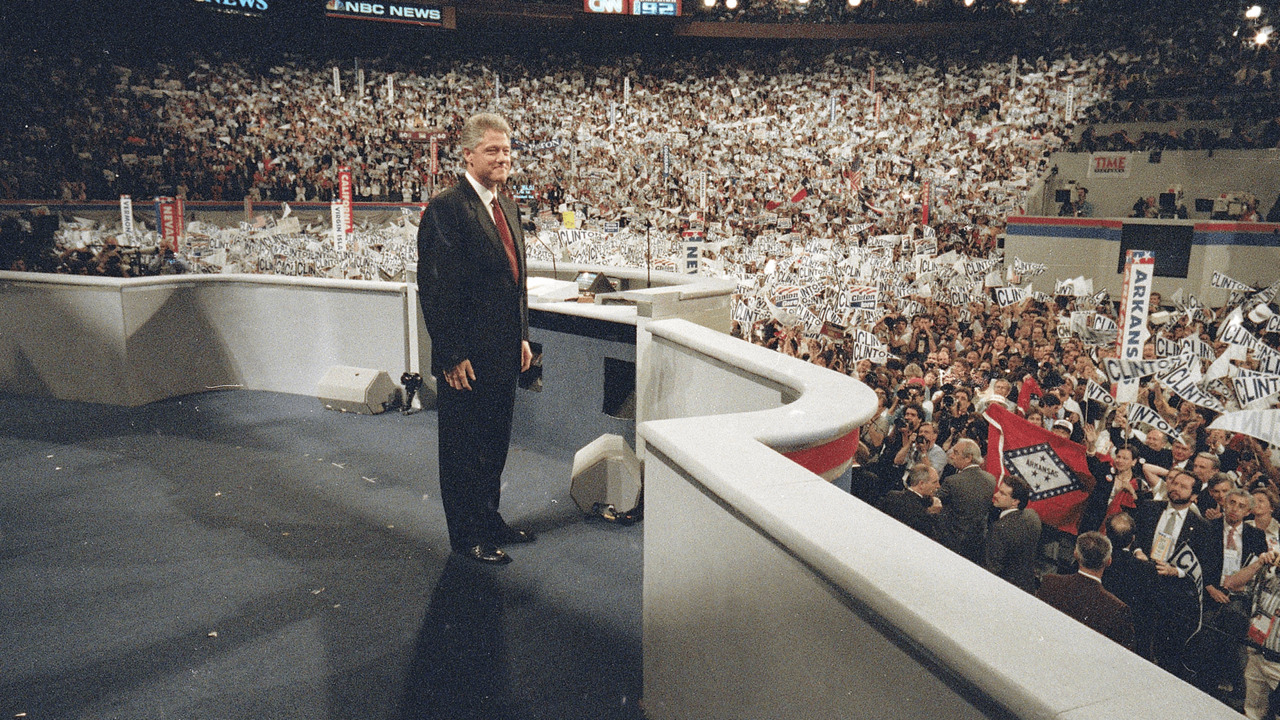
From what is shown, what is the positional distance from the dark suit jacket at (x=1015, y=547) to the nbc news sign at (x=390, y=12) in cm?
2089

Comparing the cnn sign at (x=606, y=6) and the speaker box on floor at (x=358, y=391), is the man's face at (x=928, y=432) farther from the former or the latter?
the cnn sign at (x=606, y=6)

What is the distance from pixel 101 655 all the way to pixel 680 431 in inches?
79.8

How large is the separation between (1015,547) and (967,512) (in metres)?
0.25

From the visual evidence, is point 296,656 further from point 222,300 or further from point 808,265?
point 808,265

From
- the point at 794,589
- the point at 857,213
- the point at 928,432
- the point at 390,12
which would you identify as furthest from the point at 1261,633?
the point at 390,12

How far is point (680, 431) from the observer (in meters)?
1.92

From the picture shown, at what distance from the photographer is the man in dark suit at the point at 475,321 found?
2.89 m

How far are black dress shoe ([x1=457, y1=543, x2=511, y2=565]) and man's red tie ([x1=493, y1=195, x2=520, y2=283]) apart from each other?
105 cm

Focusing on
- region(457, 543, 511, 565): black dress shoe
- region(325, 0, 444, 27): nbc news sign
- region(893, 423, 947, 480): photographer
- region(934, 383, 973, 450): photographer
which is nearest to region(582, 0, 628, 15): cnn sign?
region(325, 0, 444, 27): nbc news sign

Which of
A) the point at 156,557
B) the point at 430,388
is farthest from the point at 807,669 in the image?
the point at 430,388

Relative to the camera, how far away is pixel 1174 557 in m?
3.41

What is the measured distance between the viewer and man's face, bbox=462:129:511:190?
2863 mm

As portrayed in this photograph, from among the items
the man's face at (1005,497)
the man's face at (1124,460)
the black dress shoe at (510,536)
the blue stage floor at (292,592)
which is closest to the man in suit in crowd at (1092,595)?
the man's face at (1005,497)

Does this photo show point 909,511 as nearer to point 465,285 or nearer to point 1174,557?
point 1174,557
